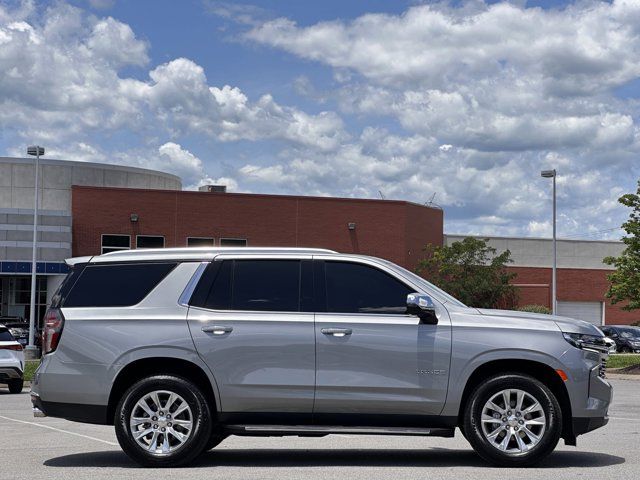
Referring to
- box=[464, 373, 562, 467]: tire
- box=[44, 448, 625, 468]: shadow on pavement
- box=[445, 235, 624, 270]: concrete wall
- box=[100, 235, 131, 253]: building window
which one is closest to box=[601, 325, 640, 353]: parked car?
box=[445, 235, 624, 270]: concrete wall

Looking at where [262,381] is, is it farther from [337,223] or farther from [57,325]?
[337,223]

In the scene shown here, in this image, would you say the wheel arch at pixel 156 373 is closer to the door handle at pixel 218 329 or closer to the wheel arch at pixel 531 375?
the door handle at pixel 218 329

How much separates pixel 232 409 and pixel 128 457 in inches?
58.5

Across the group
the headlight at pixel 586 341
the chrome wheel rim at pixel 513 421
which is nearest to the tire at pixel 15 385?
the chrome wheel rim at pixel 513 421

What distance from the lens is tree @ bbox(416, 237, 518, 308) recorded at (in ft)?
193

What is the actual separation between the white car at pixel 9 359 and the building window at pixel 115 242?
98.2ft

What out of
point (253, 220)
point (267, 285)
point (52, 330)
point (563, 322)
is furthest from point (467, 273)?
point (52, 330)

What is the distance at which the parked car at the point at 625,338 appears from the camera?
53.2 m

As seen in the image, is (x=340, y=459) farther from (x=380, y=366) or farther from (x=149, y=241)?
(x=149, y=241)

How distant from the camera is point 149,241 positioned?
53.8m

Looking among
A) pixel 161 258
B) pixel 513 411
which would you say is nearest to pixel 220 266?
pixel 161 258

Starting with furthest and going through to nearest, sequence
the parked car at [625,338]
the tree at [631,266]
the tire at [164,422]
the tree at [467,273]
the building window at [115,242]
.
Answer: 1. the tree at [467,273]
2. the parked car at [625,338]
3. the building window at [115,242]
4. the tree at [631,266]
5. the tire at [164,422]

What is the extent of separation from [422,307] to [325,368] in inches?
40.7

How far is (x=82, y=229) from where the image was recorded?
52.3 m
